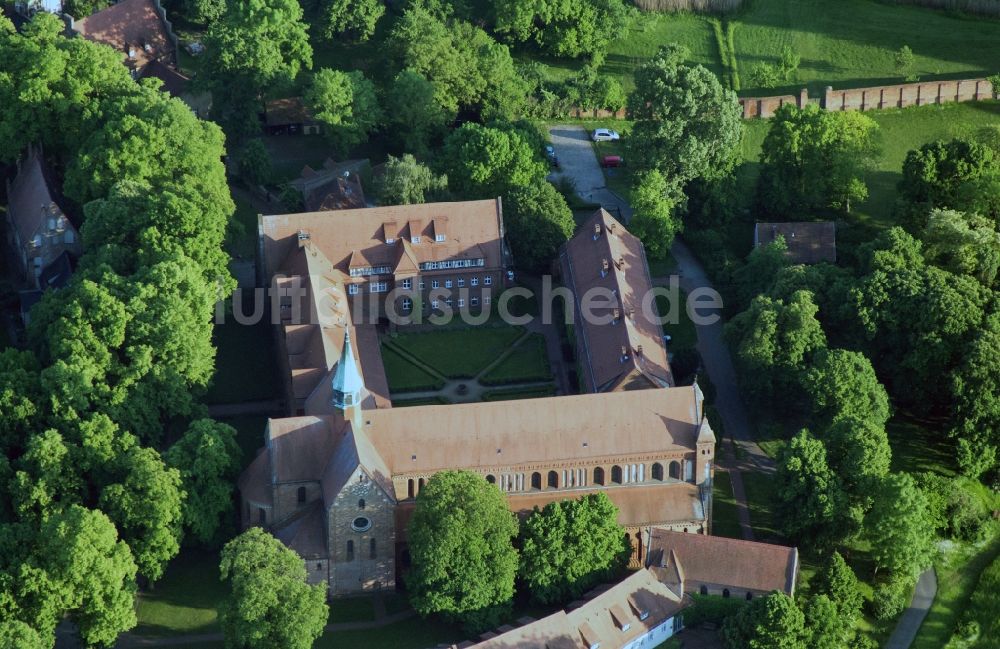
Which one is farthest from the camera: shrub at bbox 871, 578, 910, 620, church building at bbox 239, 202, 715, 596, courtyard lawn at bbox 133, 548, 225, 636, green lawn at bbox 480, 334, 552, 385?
green lawn at bbox 480, 334, 552, 385

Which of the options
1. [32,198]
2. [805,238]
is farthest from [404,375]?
[805,238]

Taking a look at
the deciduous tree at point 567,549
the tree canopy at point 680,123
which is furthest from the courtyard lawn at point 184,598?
the tree canopy at point 680,123

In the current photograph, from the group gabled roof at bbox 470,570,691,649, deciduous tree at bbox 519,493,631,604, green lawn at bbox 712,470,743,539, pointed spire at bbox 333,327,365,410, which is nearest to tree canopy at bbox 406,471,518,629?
deciduous tree at bbox 519,493,631,604

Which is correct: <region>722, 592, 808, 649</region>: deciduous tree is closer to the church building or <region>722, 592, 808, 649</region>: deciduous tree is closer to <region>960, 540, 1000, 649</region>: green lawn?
the church building

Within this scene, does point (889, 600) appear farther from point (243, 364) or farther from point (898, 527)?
point (243, 364)

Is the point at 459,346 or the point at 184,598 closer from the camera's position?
the point at 184,598

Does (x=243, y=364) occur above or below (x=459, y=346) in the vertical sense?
below

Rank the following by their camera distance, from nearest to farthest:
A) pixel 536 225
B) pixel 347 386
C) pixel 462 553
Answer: pixel 462 553
pixel 347 386
pixel 536 225

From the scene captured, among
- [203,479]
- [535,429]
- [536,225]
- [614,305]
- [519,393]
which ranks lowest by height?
[203,479]
